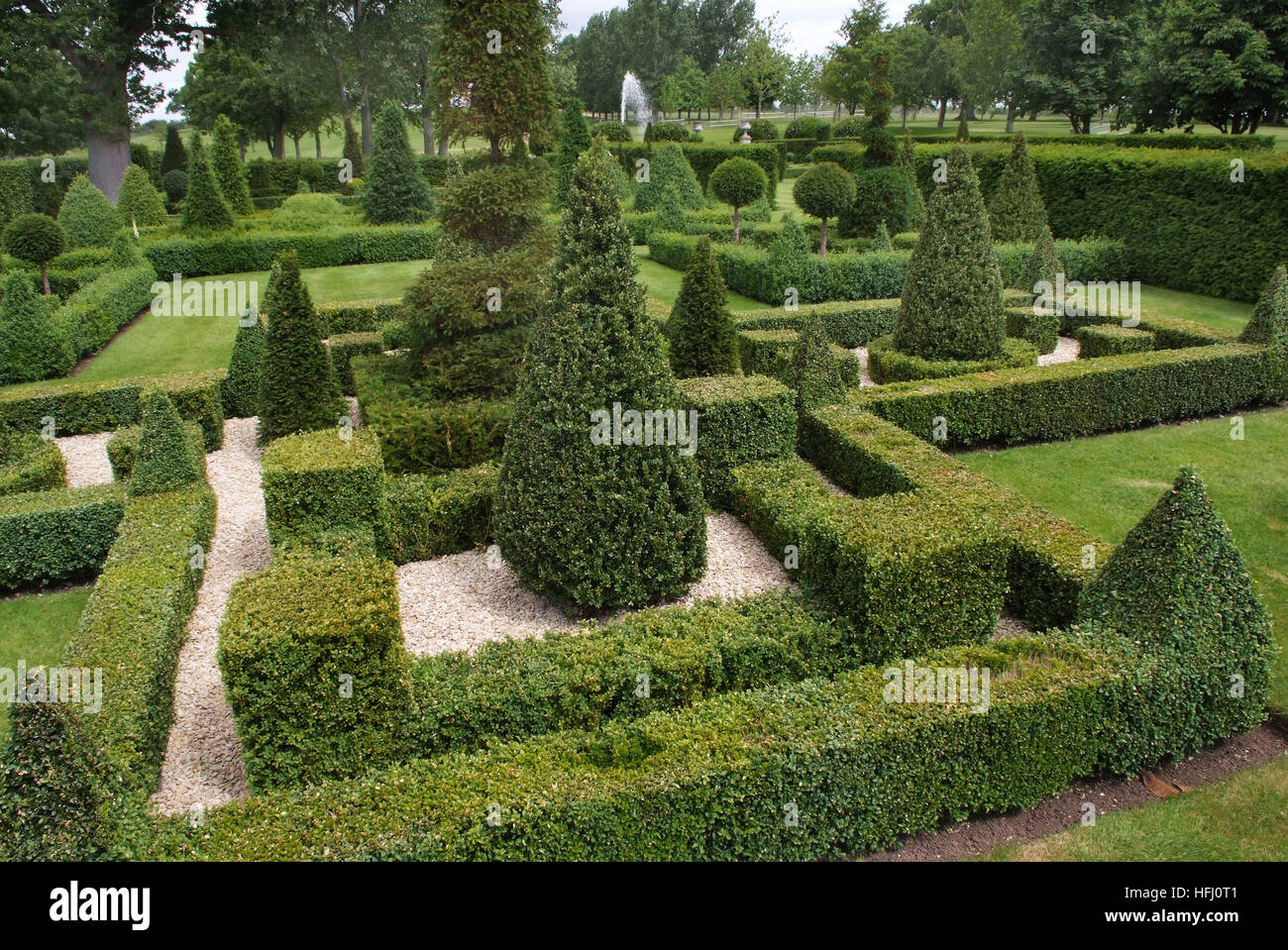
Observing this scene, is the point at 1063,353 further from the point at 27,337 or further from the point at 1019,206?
the point at 27,337

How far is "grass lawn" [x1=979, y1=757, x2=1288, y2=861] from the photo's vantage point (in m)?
5.64

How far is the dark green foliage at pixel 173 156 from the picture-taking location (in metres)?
45.2

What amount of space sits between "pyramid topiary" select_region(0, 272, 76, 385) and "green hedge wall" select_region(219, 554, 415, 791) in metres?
13.9

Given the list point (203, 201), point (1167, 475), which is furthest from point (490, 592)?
point (203, 201)

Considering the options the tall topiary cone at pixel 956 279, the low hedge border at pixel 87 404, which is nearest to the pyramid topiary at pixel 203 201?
the low hedge border at pixel 87 404

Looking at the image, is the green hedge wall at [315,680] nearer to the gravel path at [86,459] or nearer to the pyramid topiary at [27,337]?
the gravel path at [86,459]

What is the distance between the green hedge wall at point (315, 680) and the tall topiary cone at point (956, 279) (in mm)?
11306

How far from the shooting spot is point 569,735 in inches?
235

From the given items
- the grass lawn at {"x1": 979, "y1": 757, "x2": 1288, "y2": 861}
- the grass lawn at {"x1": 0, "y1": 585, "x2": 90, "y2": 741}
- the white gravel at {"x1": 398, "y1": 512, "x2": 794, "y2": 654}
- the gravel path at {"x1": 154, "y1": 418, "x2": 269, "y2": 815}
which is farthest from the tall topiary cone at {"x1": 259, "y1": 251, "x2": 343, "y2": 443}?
the grass lawn at {"x1": 979, "y1": 757, "x2": 1288, "y2": 861}

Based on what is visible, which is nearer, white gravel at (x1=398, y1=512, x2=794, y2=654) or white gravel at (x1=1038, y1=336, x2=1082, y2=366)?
white gravel at (x1=398, y1=512, x2=794, y2=654)

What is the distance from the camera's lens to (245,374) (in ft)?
46.3

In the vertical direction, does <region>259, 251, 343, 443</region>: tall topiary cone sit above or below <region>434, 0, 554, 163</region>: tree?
below

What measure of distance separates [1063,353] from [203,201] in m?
27.4

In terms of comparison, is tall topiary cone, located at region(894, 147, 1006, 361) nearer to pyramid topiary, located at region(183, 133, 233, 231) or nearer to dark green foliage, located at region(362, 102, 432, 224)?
dark green foliage, located at region(362, 102, 432, 224)
